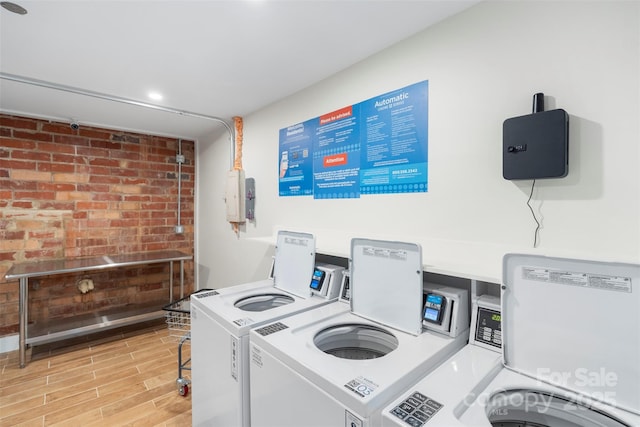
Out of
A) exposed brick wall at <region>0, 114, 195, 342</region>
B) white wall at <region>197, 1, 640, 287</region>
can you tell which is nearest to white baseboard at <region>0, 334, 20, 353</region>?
exposed brick wall at <region>0, 114, 195, 342</region>

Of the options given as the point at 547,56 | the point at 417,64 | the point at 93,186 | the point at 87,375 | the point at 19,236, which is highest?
the point at 417,64

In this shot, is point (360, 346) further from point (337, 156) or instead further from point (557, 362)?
point (337, 156)

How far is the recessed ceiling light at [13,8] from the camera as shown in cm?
131

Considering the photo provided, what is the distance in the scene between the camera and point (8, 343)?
282cm

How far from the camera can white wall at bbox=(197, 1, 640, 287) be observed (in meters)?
1.00

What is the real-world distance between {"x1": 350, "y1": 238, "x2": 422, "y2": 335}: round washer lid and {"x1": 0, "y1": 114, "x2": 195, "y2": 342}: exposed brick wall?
9.90 ft

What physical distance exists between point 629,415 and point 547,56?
3.92 ft

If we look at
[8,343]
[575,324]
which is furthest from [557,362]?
[8,343]

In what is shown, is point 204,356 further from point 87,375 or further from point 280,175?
point 87,375

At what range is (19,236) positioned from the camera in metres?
2.84

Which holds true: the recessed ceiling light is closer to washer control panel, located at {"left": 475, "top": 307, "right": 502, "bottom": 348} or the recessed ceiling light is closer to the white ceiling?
the white ceiling

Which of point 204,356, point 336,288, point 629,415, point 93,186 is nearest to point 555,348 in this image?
point 629,415

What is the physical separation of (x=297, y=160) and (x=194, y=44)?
0.97 m

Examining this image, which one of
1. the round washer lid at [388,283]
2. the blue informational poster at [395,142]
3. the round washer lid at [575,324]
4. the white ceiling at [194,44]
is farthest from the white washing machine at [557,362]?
the white ceiling at [194,44]
